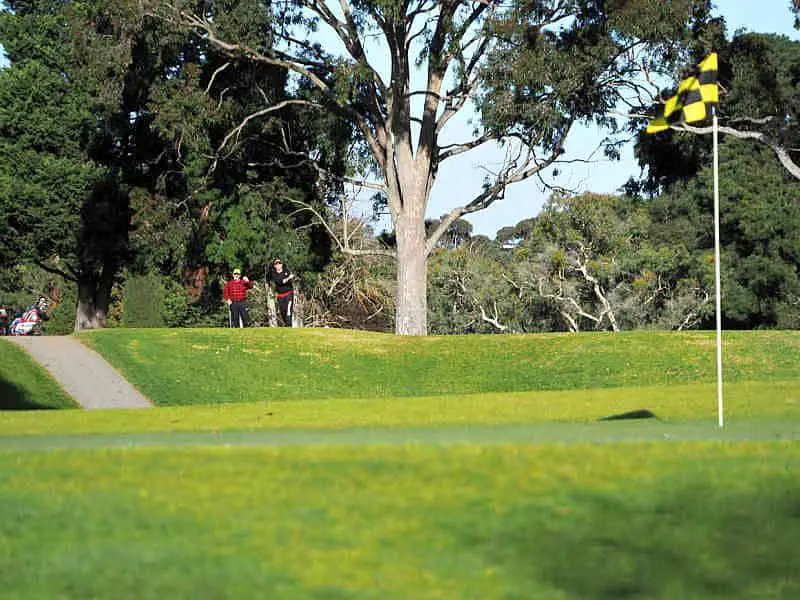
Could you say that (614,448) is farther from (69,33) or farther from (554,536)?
(69,33)

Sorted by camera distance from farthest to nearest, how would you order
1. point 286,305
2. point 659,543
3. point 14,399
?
point 286,305, point 14,399, point 659,543

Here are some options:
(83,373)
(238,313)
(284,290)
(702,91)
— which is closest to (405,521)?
(702,91)

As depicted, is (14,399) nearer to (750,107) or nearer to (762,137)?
(762,137)

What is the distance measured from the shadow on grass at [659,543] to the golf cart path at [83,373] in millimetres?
17621

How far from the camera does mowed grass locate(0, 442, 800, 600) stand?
6117 mm

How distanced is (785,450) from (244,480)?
4264mm

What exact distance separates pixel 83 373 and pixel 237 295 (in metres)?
5.90

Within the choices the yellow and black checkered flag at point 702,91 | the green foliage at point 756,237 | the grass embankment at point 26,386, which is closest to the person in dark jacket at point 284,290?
the grass embankment at point 26,386

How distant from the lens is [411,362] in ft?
92.1

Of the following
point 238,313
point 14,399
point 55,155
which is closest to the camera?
point 14,399

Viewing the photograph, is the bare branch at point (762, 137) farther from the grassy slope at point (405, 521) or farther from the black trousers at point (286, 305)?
the grassy slope at point (405, 521)

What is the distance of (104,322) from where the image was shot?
41750 millimetres

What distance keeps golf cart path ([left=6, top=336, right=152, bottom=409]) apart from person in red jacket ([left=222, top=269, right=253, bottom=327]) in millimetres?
4137

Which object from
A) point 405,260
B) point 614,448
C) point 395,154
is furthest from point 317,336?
point 614,448
